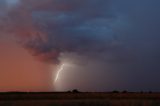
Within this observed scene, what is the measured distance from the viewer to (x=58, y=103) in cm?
6519

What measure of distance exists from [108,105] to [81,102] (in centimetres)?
403

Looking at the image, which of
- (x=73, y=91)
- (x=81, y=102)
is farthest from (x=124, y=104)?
(x=73, y=91)

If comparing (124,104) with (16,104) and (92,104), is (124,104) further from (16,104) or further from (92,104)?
(16,104)

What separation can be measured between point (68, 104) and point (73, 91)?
27.7m

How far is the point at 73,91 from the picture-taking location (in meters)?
91.9

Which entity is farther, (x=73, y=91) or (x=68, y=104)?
(x=73, y=91)

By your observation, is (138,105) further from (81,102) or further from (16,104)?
(16,104)

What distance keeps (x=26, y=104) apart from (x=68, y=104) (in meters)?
5.43

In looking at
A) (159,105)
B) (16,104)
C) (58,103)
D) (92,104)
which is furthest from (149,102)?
(16,104)

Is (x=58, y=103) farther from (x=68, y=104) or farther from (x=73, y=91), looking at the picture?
(x=73, y=91)

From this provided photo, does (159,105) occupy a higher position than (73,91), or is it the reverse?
(73,91)

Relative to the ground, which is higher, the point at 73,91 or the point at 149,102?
the point at 73,91

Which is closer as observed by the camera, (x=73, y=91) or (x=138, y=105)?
(x=138, y=105)

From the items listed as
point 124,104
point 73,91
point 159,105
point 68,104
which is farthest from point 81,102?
point 73,91
